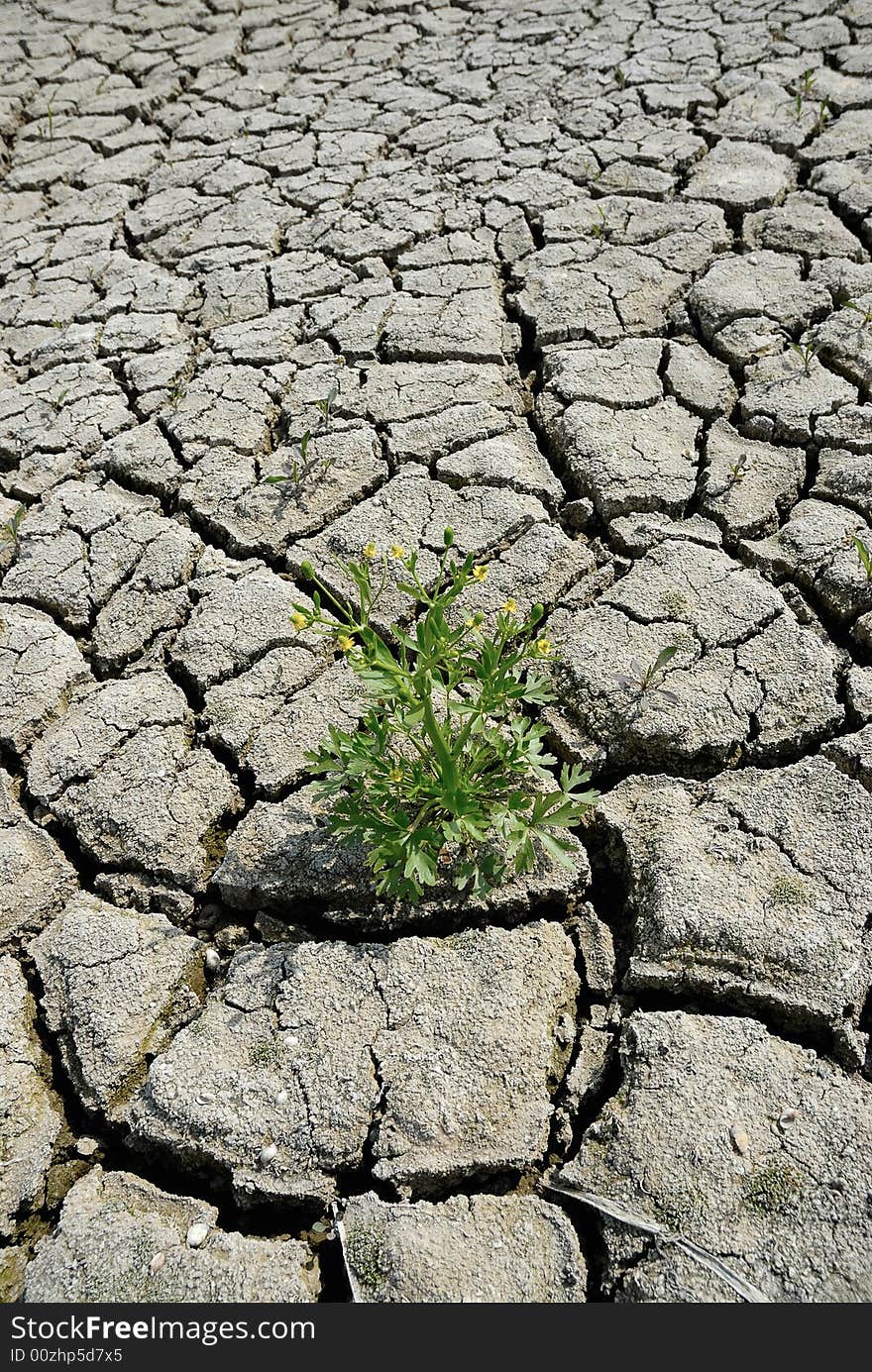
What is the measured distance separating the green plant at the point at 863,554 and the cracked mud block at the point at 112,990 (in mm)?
1688

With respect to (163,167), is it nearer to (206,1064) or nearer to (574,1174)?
(206,1064)

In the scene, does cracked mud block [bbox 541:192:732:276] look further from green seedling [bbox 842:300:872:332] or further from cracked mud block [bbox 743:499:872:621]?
cracked mud block [bbox 743:499:872:621]

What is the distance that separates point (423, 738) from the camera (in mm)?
1989

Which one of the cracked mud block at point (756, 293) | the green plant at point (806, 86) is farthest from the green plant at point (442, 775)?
the green plant at point (806, 86)

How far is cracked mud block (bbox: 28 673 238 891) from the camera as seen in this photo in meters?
2.01

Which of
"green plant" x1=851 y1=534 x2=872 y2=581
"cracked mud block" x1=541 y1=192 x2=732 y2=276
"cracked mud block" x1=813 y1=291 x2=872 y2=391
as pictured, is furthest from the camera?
"cracked mud block" x1=541 y1=192 x2=732 y2=276

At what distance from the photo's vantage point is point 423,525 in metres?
2.51

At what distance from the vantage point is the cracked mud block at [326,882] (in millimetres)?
1851

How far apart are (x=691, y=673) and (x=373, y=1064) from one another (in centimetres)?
107

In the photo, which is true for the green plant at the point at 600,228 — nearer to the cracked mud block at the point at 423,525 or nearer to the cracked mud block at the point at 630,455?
the cracked mud block at the point at 630,455

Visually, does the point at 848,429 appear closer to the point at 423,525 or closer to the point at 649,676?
the point at 649,676

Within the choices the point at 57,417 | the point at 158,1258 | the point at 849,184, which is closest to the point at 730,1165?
the point at 158,1258

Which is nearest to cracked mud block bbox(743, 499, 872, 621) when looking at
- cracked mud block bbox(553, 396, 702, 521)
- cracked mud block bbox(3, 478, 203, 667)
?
cracked mud block bbox(553, 396, 702, 521)

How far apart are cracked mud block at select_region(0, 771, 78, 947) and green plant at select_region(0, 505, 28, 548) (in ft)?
3.02
